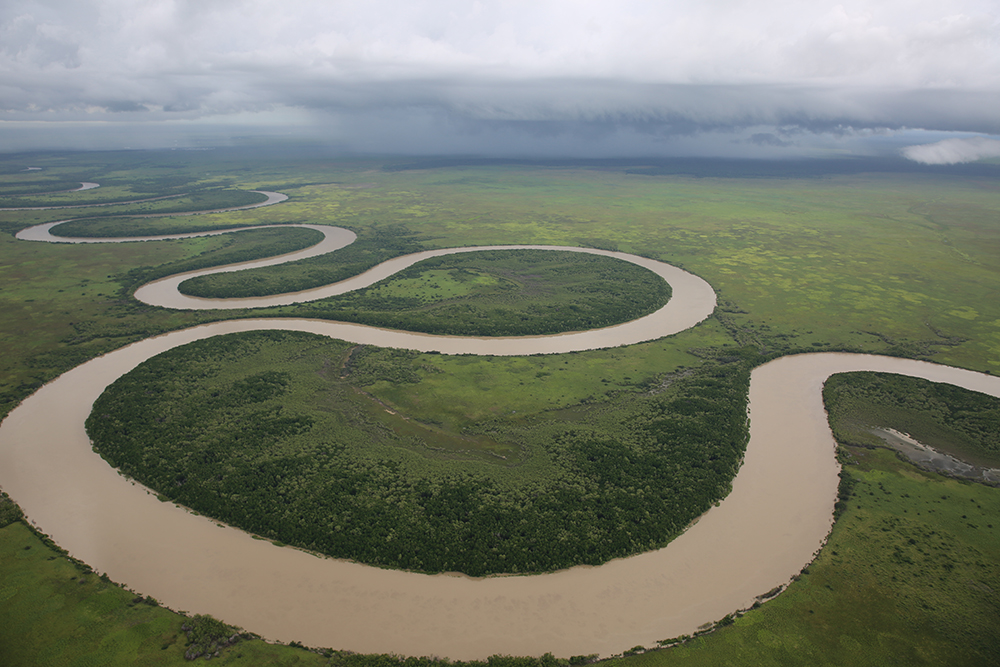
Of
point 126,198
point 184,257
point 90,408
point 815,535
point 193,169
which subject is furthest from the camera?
point 193,169

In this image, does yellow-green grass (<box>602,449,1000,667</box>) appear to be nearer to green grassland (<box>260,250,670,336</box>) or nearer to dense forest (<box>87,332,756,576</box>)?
dense forest (<box>87,332,756,576</box>)

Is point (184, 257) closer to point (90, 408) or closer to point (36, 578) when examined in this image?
point (90, 408)

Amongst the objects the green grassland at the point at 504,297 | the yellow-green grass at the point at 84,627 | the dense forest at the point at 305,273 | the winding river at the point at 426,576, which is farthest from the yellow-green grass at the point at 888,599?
the dense forest at the point at 305,273

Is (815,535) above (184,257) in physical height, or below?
below

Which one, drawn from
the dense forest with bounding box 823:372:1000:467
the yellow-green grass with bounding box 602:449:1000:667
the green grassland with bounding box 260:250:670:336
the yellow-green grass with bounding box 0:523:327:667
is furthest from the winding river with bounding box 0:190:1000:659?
the green grassland with bounding box 260:250:670:336

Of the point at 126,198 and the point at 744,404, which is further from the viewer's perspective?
the point at 126,198

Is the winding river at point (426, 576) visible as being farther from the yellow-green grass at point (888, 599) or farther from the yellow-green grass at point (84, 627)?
the yellow-green grass at point (888, 599)

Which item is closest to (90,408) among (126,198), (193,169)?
(126,198)
